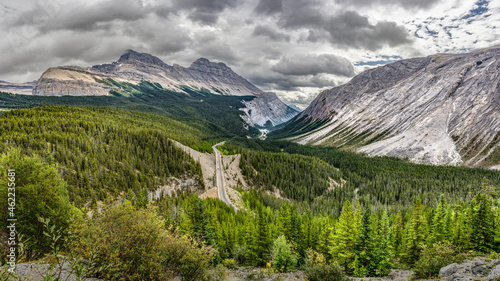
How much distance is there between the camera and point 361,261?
118 feet

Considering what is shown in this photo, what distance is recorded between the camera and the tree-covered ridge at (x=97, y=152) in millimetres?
79625

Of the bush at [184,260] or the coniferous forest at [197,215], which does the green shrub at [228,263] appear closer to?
the coniferous forest at [197,215]

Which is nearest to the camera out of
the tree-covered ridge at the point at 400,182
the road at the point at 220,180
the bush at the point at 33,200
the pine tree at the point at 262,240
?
the bush at the point at 33,200

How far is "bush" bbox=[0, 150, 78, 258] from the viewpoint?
68.3 ft

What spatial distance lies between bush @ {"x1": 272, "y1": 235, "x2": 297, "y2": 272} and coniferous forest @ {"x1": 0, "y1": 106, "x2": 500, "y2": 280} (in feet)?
0.64

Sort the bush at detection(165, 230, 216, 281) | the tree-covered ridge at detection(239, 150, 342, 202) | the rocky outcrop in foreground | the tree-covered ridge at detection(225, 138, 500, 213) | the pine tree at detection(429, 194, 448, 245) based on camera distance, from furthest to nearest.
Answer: the tree-covered ridge at detection(239, 150, 342, 202)
the tree-covered ridge at detection(225, 138, 500, 213)
the pine tree at detection(429, 194, 448, 245)
the bush at detection(165, 230, 216, 281)
the rocky outcrop in foreground

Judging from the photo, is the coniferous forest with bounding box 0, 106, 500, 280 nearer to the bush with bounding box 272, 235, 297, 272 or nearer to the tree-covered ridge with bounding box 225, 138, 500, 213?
the bush with bounding box 272, 235, 297, 272

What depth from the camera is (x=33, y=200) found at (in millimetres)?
21969

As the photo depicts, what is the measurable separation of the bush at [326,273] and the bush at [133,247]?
51.2 ft

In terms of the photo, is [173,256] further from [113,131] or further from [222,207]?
[113,131]

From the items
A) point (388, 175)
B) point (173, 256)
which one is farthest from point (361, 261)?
point (388, 175)

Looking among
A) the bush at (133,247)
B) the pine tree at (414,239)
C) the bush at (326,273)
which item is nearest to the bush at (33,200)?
the bush at (133,247)

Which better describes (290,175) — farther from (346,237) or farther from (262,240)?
(346,237)

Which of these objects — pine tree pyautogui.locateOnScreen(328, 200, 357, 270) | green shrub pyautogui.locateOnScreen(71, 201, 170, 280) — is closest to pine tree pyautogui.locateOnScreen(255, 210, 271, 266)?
pine tree pyautogui.locateOnScreen(328, 200, 357, 270)
